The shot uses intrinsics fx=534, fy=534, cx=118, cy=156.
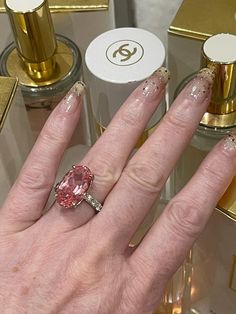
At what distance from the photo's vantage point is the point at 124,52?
1.53 ft

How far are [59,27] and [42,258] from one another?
244mm

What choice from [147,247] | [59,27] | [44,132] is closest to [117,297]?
[147,247]

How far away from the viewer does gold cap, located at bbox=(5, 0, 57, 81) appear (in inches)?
17.8

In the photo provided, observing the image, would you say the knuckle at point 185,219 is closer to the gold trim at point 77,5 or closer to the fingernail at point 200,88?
the fingernail at point 200,88

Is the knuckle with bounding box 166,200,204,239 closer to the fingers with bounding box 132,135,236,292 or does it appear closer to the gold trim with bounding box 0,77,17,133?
the fingers with bounding box 132,135,236,292

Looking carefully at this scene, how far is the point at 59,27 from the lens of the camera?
54 centimetres

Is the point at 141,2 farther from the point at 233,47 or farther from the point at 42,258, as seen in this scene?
the point at 42,258

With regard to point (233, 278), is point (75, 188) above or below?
above

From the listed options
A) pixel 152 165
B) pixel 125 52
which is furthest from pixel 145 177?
pixel 125 52

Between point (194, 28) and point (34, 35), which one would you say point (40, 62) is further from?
point (194, 28)

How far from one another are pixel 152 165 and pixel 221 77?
91mm

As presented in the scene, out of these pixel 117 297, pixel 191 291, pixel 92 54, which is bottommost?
pixel 191 291

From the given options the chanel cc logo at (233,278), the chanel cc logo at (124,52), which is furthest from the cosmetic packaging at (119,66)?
the chanel cc logo at (233,278)

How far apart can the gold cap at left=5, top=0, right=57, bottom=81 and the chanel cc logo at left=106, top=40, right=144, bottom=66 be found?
0.19ft
